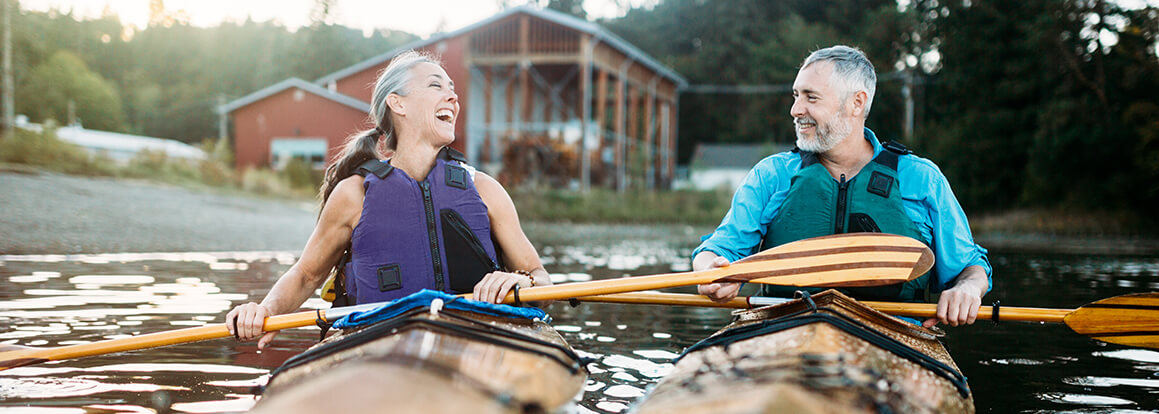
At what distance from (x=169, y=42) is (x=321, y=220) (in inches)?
2501

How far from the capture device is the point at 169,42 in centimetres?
5997

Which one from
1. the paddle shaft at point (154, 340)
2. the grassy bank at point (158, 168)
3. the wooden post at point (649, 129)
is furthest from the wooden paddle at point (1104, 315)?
the wooden post at point (649, 129)

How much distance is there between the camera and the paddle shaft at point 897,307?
9.64 ft

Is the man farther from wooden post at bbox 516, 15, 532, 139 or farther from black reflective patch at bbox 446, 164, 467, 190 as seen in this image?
wooden post at bbox 516, 15, 532, 139

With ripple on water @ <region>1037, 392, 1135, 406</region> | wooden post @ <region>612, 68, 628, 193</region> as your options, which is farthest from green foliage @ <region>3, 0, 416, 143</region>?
ripple on water @ <region>1037, 392, 1135, 406</region>

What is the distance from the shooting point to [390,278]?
3.00 meters

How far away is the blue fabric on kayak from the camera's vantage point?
2.42 meters

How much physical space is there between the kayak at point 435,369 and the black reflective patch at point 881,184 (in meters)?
1.25

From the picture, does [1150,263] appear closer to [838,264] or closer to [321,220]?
[838,264]

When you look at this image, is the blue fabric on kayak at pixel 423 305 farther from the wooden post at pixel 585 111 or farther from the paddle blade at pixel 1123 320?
the wooden post at pixel 585 111

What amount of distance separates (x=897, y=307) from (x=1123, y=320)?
94 centimetres

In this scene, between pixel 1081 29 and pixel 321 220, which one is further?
pixel 1081 29

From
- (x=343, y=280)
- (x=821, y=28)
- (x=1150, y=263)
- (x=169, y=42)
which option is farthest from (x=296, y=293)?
(x=169, y=42)

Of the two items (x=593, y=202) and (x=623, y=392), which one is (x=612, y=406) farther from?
(x=593, y=202)
